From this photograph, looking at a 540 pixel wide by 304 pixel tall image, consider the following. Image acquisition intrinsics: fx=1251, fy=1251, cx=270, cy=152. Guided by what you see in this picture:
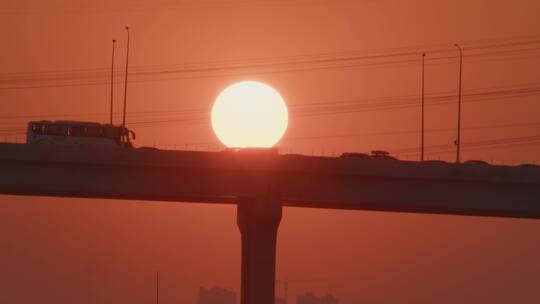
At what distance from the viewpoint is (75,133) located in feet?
241

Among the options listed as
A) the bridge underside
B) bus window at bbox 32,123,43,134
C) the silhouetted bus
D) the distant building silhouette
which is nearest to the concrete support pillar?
the bridge underside

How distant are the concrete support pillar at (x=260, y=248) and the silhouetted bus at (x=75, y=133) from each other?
1067 centimetres

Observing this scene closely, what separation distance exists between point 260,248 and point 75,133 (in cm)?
1516

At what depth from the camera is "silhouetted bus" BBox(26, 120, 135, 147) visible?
71.9m

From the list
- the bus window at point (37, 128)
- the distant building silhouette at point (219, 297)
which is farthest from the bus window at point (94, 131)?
the distant building silhouette at point (219, 297)

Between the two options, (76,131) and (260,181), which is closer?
(260,181)

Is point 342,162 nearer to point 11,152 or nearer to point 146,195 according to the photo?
point 146,195

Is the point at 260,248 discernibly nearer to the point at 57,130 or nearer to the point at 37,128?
the point at 57,130

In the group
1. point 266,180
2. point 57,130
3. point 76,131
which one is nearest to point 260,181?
point 266,180

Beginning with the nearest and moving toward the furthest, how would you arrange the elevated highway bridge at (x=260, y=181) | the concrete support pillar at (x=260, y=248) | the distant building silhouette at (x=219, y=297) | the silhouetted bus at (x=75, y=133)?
the elevated highway bridge at (x=260, y=181) < the concrete support pillar at (x=260, y=248) < the silhouetted bus at (x=75, y=133) < the distant building silhouette at (x=219, y=297)

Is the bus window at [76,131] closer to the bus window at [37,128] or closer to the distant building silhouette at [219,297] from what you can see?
the bus window at [37,128]

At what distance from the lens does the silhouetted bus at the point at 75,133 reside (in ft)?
236

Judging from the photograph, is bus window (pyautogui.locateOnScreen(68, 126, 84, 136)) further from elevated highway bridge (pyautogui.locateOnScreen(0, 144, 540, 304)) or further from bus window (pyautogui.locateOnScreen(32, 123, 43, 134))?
elevated highway bridge (pyautogui.locateOnScreen(0, 144, 540, 304))

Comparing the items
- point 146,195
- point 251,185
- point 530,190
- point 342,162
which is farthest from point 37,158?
point 530,190
